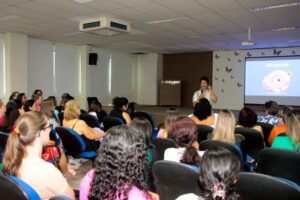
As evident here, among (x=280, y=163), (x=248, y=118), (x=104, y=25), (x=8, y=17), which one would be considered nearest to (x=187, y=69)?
(x=104, y=25)

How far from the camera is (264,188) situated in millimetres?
1455

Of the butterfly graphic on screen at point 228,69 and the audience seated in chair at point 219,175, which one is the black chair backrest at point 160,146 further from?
the butterfly graphic on screen at point 228,69

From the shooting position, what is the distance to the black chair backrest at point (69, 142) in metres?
3.34

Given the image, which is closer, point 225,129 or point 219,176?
point 219,176

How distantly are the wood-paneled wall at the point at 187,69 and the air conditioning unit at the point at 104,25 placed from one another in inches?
235

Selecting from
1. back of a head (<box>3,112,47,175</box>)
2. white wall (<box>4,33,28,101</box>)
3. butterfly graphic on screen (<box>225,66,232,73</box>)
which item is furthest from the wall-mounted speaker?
back of a head (<box>3,112,47,175</box>)

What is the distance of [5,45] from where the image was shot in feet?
26.1

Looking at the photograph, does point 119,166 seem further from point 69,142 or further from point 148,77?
point 148,77

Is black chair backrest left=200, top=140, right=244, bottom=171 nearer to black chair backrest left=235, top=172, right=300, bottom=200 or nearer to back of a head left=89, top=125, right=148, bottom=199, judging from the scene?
black chair backrest left=235, top=172, right=300, bottom=200

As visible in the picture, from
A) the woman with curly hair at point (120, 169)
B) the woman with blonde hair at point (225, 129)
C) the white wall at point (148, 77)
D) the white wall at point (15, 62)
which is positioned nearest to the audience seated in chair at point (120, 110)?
the woman with blonde hair at point (225, 129)

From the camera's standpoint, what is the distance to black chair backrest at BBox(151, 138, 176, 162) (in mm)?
2615

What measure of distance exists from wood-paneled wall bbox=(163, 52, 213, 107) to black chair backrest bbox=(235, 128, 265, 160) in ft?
28.5

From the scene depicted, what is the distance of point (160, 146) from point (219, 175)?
156 centimetres

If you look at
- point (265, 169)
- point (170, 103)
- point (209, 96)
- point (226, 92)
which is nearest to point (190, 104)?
point (170, 103)
